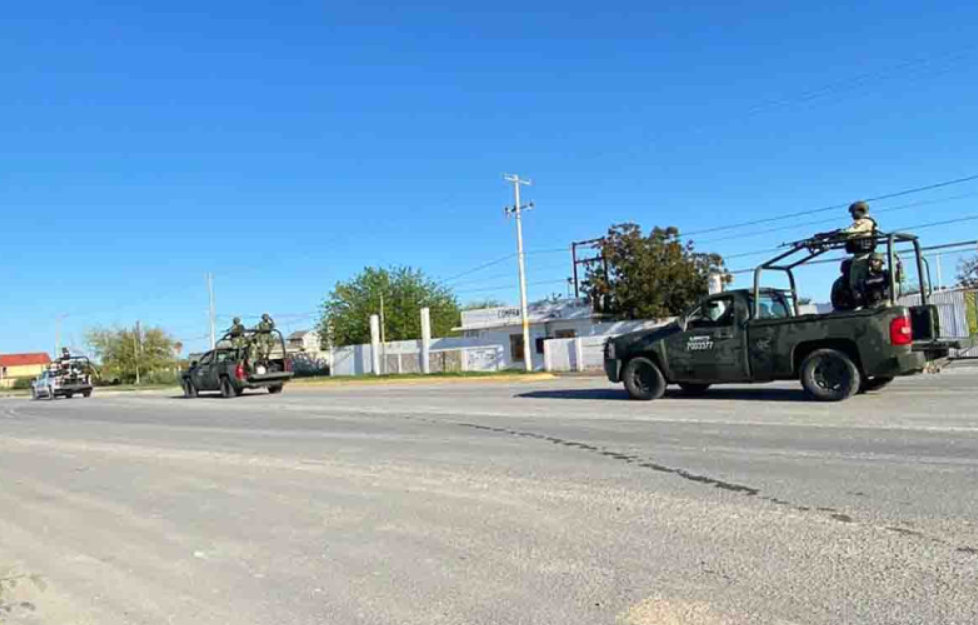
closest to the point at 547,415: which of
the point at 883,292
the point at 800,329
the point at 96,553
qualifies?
the point at 800,329

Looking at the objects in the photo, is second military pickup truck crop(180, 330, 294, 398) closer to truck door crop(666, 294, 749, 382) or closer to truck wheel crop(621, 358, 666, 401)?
truck wheel crop(621, 358, 666, 401)

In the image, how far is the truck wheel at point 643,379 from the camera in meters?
14.3

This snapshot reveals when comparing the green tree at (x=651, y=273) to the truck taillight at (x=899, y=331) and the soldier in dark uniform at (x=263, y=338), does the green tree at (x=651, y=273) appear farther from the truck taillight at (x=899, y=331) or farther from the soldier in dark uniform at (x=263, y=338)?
the truck taillight at (x=899, y=331)

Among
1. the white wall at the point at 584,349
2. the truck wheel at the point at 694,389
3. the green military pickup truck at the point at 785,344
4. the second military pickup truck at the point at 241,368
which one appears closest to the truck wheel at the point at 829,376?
the green military pickup truck at the point at 785,344

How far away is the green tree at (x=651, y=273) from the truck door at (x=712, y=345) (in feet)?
72.5

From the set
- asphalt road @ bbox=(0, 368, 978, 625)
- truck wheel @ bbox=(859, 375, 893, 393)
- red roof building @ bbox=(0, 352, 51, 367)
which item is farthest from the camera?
red roof building @ bbox=(0, 352, 51, 367)

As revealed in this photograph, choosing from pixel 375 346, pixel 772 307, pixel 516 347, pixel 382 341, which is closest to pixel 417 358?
pixel 375 346

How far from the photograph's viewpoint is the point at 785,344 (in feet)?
40.8

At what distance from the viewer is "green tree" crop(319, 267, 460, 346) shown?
55906 mm

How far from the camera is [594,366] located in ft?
113

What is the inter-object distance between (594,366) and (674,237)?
721 cm

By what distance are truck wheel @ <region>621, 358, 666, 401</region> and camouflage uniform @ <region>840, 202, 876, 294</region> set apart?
3527 millimetres

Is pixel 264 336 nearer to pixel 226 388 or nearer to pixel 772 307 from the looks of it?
pixel 226 388

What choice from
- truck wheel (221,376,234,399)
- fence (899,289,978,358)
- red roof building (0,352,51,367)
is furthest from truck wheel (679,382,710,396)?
red roof building (0,352,51,367)
